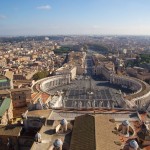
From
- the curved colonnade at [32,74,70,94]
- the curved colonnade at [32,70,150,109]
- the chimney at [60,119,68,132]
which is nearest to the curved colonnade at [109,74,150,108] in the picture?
the curved colonnade at [32,70,150,109]

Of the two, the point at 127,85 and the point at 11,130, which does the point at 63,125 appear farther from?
the point at 127,85

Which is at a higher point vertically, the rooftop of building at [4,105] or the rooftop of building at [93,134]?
the rooftop of building at [93,134]

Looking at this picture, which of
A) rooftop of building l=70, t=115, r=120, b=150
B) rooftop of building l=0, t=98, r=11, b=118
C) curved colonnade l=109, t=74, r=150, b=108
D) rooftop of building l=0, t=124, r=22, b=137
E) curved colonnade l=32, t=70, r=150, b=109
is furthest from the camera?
curved colonnade l=32, t=70, r=150, b=109

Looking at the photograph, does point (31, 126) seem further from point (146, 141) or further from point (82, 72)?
point (82, 72)

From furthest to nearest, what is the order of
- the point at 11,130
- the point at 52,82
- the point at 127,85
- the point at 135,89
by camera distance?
the point at 52,82, the point at 127,85, the point at 135,89, the point at 11,130

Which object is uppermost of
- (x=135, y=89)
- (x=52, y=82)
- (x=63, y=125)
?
(x=63, y=125)

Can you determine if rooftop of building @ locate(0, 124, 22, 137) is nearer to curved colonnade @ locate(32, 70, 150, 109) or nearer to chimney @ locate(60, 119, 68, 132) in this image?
chimney @ locate(60, 119, 68, 132)

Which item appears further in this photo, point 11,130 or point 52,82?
point 52,82

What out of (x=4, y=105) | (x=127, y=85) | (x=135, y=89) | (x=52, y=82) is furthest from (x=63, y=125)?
(x=127, y=85)

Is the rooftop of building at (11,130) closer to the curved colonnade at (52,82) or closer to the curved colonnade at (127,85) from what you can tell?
the curved colonnade at (127,85)

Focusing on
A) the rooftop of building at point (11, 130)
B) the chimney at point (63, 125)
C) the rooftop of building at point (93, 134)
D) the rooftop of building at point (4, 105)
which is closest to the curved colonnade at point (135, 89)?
the rooftop of building at point (93, 134)

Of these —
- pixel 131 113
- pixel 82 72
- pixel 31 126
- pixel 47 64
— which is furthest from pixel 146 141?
pixel 47 64
